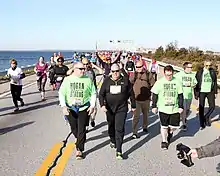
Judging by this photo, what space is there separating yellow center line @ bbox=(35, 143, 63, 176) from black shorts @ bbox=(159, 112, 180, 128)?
6.84ft

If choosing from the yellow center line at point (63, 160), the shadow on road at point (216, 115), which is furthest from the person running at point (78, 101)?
the shadow on road at point (216, 115)

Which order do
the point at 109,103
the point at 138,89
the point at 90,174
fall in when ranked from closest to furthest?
the point at 90,174, the point at 109,103, the point at 138,89

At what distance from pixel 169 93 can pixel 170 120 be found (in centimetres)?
53

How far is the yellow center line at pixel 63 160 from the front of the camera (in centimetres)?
608

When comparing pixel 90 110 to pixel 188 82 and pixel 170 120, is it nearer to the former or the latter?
pixel 170 120

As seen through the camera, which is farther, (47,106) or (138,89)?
(47,106)

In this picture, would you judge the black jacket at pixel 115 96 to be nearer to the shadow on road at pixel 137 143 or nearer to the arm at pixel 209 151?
the shadow on road at pixel 137 143

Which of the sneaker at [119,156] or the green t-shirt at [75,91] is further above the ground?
the green t-shirt at [75,91]

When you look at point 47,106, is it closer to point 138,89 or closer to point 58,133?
point 58,133

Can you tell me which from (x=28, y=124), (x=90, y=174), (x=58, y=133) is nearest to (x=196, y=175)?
(x=90, y=174)

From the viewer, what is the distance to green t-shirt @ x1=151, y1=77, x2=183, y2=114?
7789 mm

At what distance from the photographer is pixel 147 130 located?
940cm

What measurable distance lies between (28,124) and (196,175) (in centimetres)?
540

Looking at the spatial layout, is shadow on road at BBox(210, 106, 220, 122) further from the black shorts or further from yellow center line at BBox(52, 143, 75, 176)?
yellow center line at BBox(52, 143, 75, 176)
